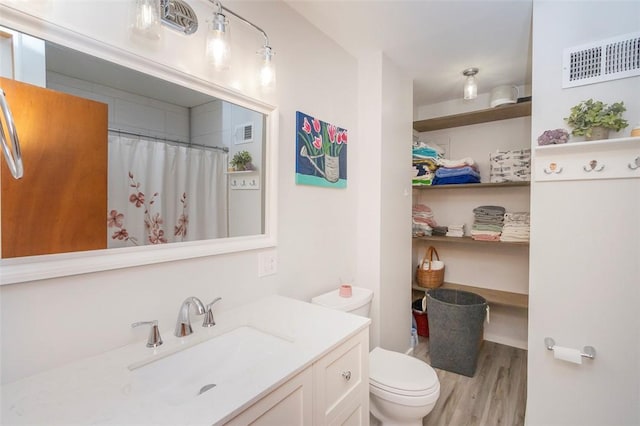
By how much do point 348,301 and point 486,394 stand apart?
126cm

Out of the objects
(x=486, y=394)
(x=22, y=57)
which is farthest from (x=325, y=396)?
(x=486, y=394)

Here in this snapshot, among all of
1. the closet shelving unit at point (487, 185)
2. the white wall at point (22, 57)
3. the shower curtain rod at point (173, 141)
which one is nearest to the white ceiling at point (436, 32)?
the closet shelving unit at point (487, 185)

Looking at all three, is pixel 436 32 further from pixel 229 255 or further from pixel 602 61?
pixel 229 255

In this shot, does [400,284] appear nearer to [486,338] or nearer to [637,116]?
[486,338]

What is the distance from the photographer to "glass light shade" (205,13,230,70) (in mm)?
1175

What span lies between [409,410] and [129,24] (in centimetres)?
198

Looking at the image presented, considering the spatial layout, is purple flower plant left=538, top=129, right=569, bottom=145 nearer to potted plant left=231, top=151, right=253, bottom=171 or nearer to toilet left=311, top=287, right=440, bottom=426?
toilet left=311, top=287, right=440, bottom=426

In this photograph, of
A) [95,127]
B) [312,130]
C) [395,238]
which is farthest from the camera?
[395,238]

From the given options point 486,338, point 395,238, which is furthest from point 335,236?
point 486,338

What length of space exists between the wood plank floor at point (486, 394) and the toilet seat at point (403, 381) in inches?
18.0

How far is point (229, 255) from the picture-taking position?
4.49 ft

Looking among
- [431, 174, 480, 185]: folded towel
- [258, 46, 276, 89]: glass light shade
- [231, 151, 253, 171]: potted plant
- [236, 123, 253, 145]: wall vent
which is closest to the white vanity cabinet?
[231, 151, 253, 171]: potted plant

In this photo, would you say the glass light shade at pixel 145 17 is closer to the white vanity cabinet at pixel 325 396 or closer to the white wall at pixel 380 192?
the white vanity cabinet at pixel 325 396

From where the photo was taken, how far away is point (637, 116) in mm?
1389
